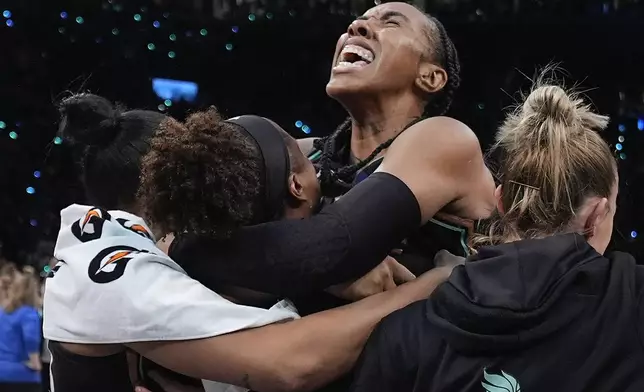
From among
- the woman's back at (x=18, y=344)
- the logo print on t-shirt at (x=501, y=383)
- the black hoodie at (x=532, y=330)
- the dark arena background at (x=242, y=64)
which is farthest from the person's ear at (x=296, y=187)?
the dark arena background at (x=242, y=64)

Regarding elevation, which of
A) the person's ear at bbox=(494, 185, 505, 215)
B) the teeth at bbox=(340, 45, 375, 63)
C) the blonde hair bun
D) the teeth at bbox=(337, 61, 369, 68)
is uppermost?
the blonde hair bun

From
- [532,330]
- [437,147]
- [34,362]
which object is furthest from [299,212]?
[34,362]

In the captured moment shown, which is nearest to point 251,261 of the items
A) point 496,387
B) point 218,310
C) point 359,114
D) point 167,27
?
point 218,310

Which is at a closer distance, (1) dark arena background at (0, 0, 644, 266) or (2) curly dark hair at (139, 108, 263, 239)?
(2) curly dark hair at (139, 108, 263, 239)

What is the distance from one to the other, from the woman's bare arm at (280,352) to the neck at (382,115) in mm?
477

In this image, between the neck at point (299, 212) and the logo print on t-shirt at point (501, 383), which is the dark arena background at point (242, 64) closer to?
the neck at point (299, 212)

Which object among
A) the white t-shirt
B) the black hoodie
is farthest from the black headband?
the black hoodie

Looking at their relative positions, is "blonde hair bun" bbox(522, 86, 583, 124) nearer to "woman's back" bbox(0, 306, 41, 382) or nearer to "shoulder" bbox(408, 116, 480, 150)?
"shoulder" bbox(408, 116, 480, 150)

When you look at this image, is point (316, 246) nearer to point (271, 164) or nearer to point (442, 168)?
point (271, 164)

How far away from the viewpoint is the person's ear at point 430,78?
139cm

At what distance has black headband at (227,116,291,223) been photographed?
100cm

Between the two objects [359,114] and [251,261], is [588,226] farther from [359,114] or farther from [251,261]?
[359,114]

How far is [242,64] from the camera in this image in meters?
6.05

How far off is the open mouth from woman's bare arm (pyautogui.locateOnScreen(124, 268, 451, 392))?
1.76 ft
